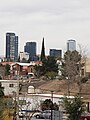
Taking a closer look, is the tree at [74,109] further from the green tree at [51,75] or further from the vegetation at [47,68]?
the vegetation at [47,68]

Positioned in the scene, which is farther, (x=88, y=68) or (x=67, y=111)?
(x=88, y=68)

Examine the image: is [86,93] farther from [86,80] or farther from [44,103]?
[44,103]

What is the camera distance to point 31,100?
1614 inches

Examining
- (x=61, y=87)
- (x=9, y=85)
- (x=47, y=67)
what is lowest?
(x=61, y=87)

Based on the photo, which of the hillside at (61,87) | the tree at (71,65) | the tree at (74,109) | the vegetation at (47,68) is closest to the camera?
the tree at (74,109)

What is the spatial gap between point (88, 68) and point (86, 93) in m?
22.4

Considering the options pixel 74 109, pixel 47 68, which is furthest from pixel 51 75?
pixel 74 109

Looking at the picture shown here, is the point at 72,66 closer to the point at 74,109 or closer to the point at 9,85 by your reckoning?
the point at 9,85

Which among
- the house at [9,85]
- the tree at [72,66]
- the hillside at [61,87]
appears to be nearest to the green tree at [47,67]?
the tree at [72,66]

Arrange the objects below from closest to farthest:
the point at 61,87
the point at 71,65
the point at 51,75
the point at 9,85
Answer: the point at 9,85 < the point at 61,87 < the point at 71,65 < the point at 51,75

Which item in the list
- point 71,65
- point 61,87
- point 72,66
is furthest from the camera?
point 71,65

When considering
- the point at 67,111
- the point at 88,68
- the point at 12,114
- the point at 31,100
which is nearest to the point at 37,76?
the point at 88,68

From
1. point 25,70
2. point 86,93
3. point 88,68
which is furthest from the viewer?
point 25,70

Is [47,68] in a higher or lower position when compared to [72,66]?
lower
